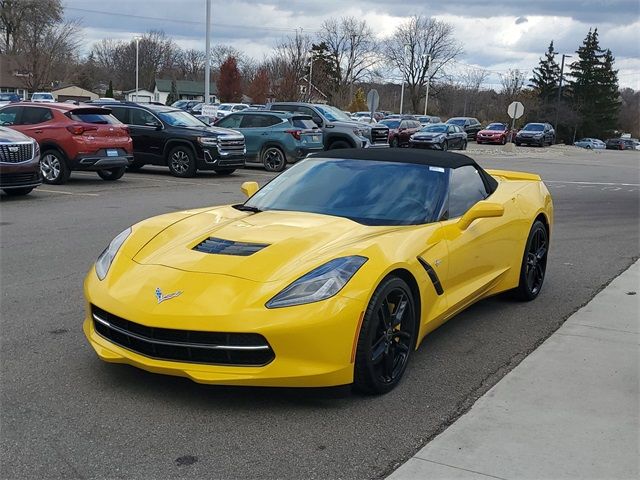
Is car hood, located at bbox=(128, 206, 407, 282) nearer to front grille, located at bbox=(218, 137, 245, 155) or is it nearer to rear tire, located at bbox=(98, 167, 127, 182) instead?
rear tire, located at bbox=(98, 167, 127, 182)

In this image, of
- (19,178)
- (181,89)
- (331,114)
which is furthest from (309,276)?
(181,89)

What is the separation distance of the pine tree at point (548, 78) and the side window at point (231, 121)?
7508 centimetres

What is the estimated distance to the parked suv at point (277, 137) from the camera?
1942cm

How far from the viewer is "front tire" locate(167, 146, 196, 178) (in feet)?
55.4

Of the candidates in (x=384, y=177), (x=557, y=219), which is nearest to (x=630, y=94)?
(x=557, y=219)

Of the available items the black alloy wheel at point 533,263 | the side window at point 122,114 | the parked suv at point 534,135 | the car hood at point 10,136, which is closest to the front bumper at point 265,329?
the black alloy wheel at point 533,263

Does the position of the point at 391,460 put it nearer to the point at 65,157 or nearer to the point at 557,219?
the point at 557,219

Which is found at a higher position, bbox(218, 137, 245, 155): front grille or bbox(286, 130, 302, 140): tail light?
bbox(286, 130, 302, 140): tail light

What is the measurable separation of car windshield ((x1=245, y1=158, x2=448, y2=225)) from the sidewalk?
1.29 m

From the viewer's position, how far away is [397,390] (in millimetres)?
4102

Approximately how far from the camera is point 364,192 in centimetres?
499

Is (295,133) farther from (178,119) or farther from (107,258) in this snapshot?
(107,258)

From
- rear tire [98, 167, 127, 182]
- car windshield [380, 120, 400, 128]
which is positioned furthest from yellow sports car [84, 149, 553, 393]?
car windshield [380, 120, 400, 128]

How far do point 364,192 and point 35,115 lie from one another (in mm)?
11377
